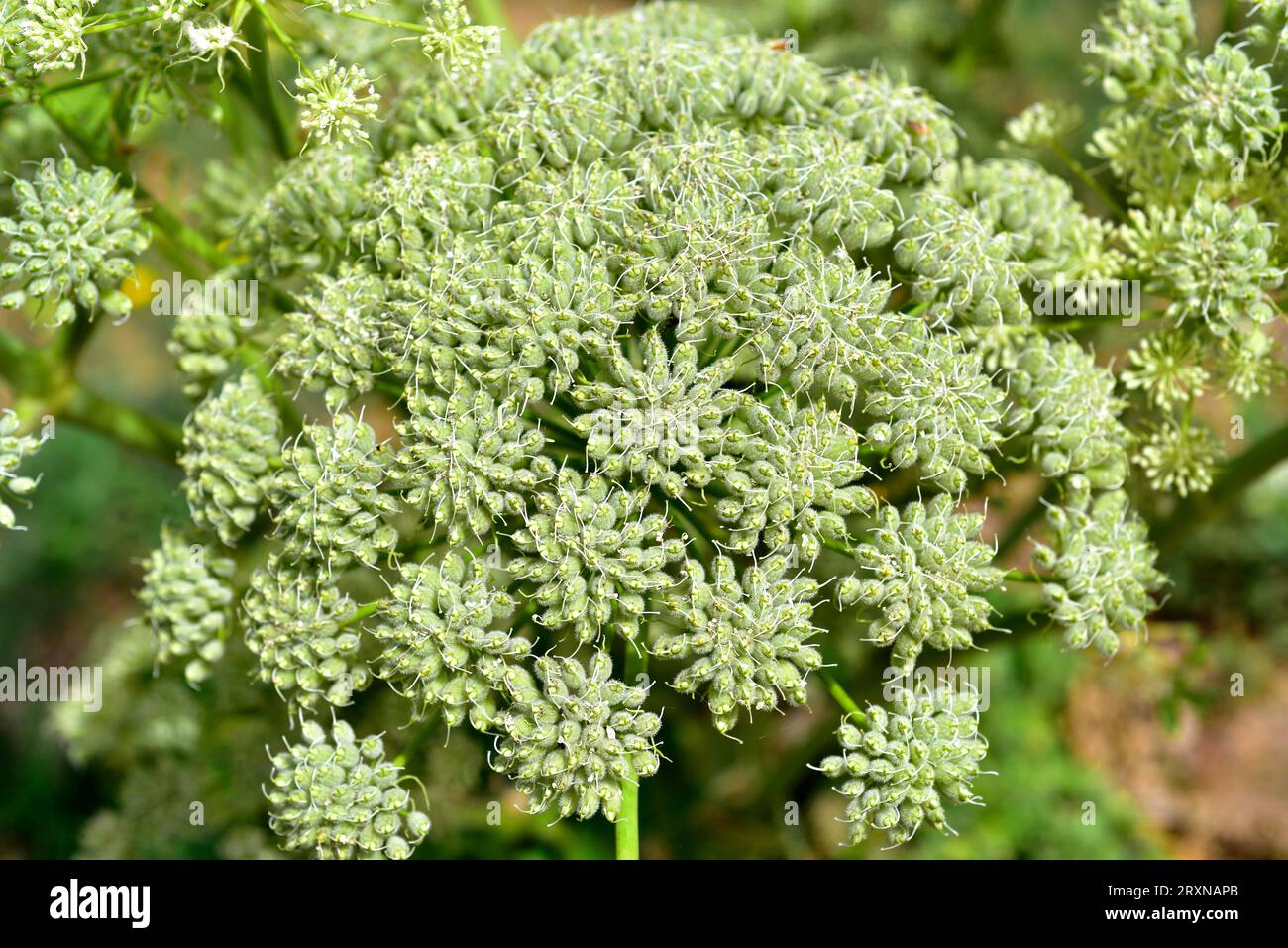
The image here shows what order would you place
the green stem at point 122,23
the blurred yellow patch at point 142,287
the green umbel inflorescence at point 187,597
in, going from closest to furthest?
the green stem at point 122,23 < the green umbel inflorescence at point 187,597 < the blurred yellow patch at point 142,287

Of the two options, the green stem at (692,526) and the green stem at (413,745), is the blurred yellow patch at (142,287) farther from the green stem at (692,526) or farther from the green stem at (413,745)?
the green stem at (692,526)

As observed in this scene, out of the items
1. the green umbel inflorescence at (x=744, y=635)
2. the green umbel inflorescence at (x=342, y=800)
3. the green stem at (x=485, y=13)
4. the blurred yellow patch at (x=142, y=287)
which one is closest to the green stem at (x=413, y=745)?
the green umbel inflorescence at (x=342, y=800)

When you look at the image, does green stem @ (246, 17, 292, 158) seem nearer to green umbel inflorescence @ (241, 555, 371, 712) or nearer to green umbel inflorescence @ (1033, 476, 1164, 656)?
green umbel inflorescence @ (241, 555, 371, 712)

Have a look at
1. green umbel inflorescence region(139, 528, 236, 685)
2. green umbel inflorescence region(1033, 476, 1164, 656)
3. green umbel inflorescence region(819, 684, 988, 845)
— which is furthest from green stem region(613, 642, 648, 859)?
green umbel inflorescence region(139, 528, 236, 685)

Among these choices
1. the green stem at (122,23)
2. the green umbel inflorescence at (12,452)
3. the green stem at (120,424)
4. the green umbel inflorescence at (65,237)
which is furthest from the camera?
the green stem at (120,424)

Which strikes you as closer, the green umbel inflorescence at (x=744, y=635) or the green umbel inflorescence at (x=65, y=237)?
the green umbel inflorescence at (x=744, y=635)

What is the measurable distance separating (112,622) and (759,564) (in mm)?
4926

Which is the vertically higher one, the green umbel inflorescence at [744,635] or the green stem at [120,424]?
the green stem at [120,424]

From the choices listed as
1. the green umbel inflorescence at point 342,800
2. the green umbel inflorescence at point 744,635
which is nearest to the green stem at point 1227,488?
the green umbel inflorescence at point 744,635

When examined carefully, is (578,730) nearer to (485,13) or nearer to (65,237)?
(65,237)

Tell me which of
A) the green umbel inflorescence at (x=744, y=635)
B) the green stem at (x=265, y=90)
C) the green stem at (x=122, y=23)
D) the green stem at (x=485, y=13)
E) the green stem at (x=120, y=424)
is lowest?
the green umbel inflorescence at (x=744, y=635)

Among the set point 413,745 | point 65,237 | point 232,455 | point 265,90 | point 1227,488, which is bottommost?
point 413,745

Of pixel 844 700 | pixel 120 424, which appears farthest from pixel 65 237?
pixel 844 700
